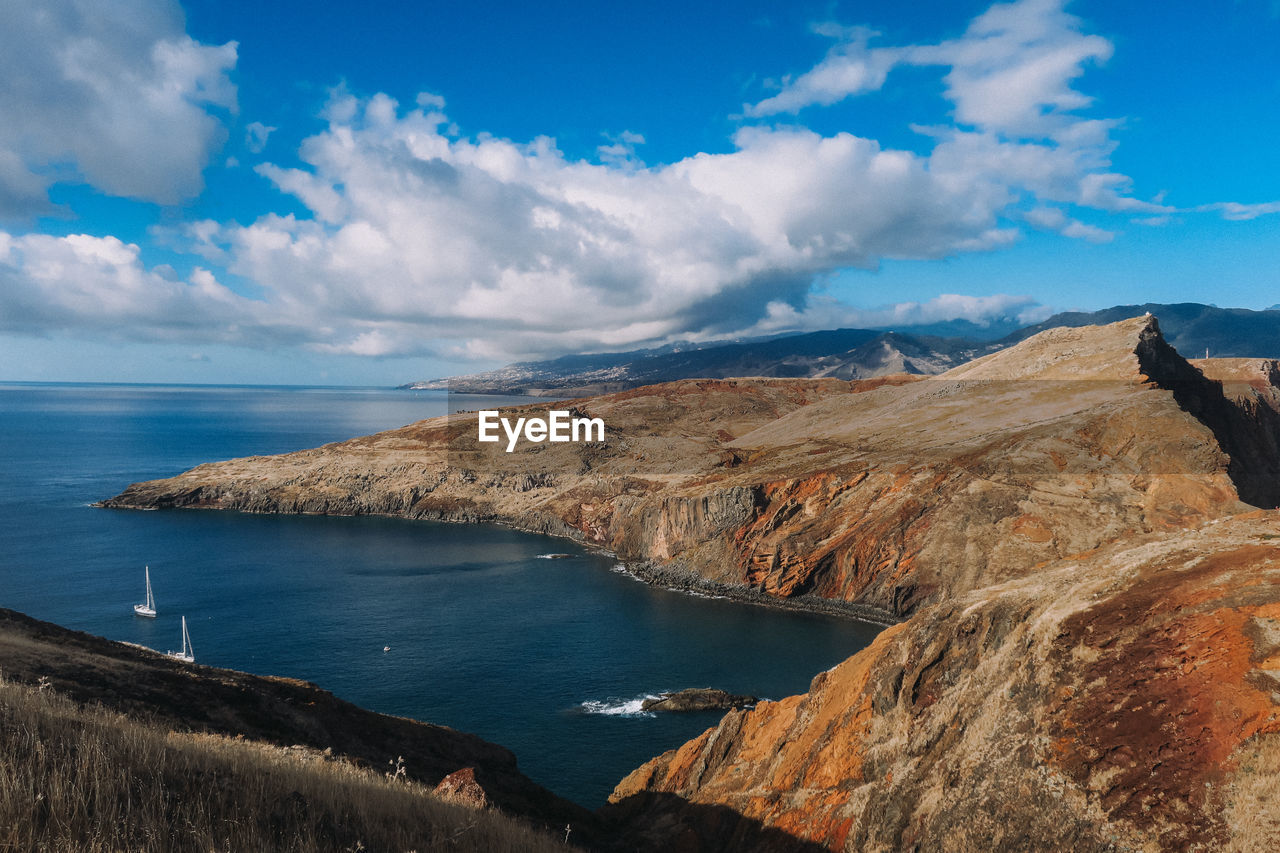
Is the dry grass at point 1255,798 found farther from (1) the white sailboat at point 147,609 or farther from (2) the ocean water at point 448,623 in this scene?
(1) the white sailboat at point 147,609

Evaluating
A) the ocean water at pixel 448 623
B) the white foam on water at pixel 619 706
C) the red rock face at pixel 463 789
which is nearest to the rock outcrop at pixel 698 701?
the white foam on water at pixel 619 706

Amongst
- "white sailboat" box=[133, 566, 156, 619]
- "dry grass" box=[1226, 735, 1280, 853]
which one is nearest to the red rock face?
→ "dry grass" box=[1226, 735, 1280, 853]

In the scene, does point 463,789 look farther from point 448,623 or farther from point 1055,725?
point 448,623

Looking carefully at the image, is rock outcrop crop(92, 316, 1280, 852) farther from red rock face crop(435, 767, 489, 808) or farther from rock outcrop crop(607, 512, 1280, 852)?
red rock face crop(435, 767, 489, 808)

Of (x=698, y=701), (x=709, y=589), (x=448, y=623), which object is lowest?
(x=698, y=701)

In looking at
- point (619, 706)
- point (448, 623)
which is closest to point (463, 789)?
point (619, 706)

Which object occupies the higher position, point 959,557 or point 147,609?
point 147,609
